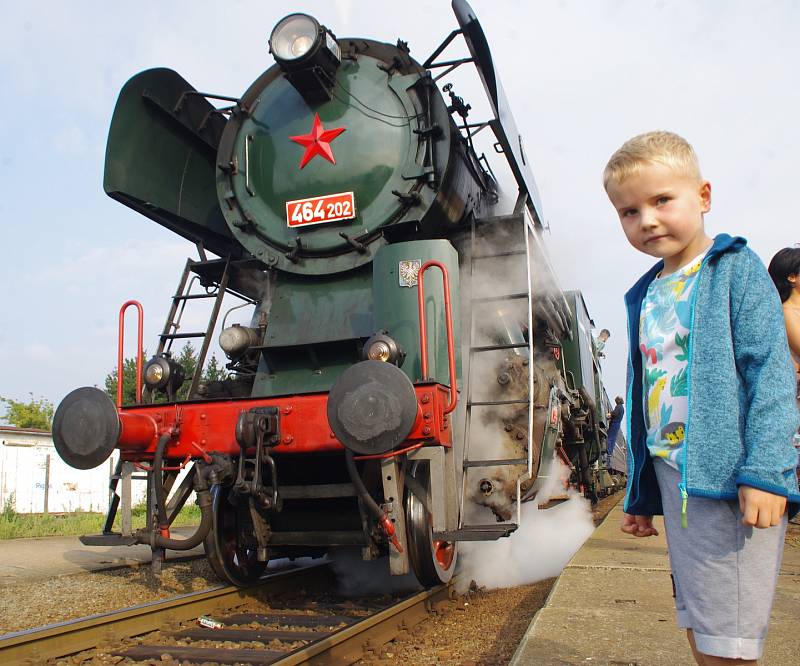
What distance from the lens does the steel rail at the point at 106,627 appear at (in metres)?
2.92

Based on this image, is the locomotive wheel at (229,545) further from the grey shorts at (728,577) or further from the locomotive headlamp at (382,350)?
the grey shorts at (728,577)

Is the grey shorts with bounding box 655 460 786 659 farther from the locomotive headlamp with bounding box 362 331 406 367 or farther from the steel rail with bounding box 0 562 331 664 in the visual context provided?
the steel rail with bounding box 0 562 331 664

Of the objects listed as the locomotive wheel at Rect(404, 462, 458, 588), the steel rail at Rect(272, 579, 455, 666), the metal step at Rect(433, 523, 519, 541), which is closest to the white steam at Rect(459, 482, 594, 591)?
the steel rail at Rect(272, 579, 455, 666)

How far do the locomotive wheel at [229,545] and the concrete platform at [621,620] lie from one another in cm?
184

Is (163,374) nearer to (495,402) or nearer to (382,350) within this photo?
(382,350)

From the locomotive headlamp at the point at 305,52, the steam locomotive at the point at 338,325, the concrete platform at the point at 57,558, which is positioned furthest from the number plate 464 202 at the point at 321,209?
the concrete platform at the point at 57,558

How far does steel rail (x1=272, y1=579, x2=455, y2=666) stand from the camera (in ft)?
8.98

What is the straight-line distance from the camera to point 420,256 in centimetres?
388

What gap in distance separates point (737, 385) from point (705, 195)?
388mm

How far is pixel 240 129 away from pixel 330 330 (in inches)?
63.7

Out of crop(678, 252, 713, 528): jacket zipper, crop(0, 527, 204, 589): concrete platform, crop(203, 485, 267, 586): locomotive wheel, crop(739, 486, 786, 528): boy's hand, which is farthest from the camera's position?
crop(0, 527, 204, 589): concrete platform

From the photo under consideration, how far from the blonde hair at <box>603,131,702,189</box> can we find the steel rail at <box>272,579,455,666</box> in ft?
6.77

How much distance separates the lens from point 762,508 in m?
1.17

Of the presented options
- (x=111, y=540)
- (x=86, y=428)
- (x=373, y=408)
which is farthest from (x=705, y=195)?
(x=111, y=540)
